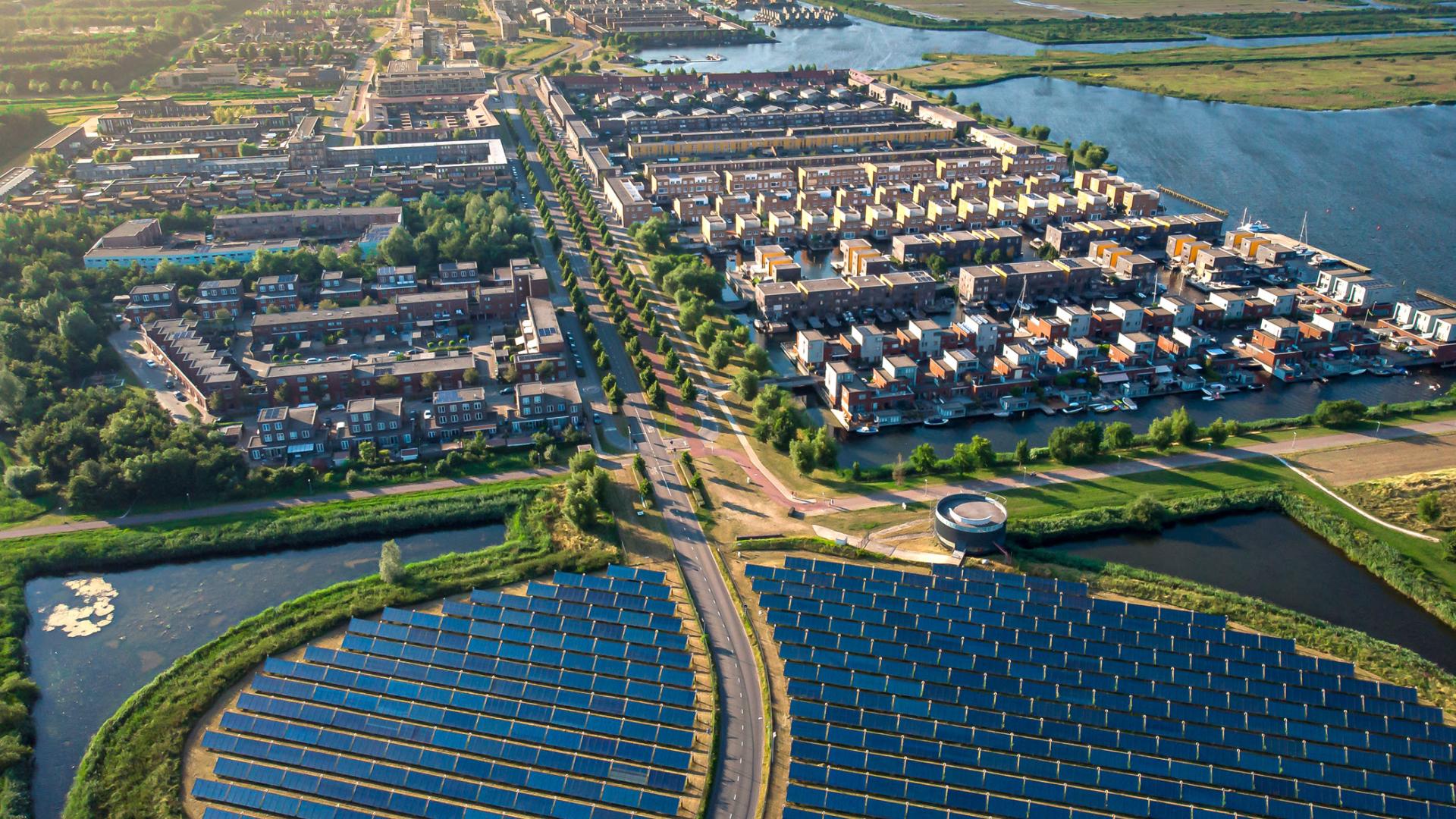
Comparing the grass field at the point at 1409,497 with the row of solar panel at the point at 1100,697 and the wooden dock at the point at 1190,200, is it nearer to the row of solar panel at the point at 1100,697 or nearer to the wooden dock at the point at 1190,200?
the row of solar panel at the point at 1100,697

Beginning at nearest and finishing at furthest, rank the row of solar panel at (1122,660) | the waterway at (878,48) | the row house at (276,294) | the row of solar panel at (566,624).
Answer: the row of solar panel at (1122,660), the row of solar panel at (566,624), the row house at (276,294), the waterway at (878,48)

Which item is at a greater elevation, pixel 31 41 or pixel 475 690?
pixel 31 41

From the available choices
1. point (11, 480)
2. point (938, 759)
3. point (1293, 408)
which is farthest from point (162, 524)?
point (1293, 408)

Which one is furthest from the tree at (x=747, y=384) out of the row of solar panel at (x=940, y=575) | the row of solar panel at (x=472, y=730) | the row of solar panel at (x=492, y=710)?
the row of solar panel at (x=472, y=730)

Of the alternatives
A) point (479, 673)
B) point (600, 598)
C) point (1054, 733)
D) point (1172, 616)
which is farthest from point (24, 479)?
point (1172, 616)

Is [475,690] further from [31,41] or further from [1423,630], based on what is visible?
[31,41]

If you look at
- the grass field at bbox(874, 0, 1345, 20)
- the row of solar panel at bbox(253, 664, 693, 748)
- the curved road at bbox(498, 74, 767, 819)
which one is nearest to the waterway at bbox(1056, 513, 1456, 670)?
the curved road at bbox(498, 74, 767, 819)
